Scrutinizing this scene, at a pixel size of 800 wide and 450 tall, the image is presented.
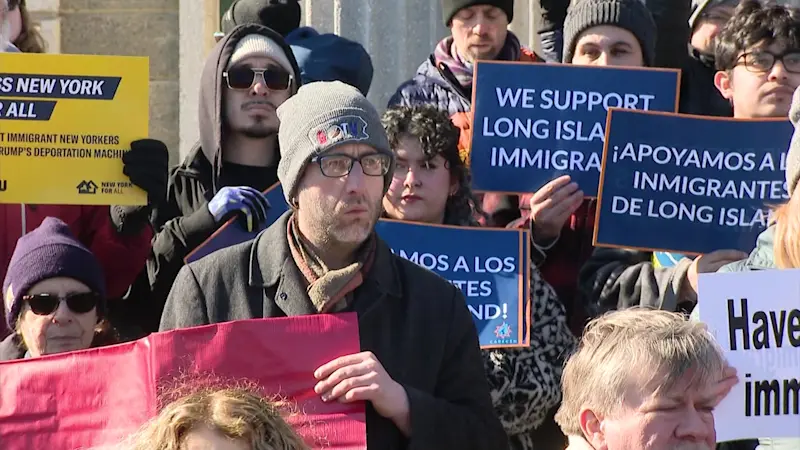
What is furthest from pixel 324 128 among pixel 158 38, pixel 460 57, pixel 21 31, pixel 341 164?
pixel 158 38

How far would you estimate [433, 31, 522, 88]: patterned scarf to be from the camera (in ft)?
22.3

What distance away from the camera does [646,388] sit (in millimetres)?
3969

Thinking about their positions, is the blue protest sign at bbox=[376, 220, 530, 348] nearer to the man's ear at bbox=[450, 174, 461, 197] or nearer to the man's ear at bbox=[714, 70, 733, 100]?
the man's ear at bbox=[450, 174, 461, 197]

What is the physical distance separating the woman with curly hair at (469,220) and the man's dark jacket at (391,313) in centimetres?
88

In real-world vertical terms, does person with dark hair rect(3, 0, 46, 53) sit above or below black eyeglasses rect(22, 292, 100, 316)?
above

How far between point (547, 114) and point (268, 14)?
1.77m

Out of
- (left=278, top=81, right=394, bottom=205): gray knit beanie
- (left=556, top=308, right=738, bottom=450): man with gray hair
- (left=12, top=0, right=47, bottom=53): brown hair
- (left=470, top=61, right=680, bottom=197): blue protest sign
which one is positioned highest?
(left=12, top=0, right=47, bottom=53): brown hair

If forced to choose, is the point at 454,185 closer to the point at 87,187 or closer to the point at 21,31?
the point at 87,187

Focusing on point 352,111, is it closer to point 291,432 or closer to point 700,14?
point 291,432

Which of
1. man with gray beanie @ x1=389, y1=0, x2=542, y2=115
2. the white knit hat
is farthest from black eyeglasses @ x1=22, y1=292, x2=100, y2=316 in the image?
man with gray beanie @ x1=389, y1=0, x2=542, y2=115

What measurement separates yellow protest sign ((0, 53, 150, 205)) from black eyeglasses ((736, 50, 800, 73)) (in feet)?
7.02

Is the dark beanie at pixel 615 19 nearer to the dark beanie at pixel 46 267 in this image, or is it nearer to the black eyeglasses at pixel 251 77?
→ the black eyeglasses at pixel 251 77

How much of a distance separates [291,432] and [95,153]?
2.72 meters

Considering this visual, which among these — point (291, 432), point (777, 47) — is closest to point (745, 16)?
point (777, 47)
